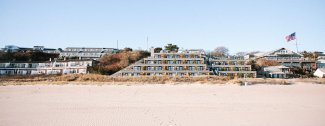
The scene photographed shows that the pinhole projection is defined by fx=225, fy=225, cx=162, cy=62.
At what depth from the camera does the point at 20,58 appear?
69.7m

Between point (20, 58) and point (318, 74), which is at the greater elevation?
point (20, 58)

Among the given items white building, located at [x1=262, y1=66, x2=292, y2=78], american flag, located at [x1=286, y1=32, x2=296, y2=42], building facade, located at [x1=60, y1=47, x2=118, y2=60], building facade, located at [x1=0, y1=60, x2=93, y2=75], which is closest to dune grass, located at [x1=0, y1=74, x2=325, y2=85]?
white building, located at [x1=262, y1=66, x2=292, y2=78]

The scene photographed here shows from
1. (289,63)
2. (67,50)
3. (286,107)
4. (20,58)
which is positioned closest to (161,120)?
(286,107)

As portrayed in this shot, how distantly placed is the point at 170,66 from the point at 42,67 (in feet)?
115

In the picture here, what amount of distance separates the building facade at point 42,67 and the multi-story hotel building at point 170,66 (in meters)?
14.3

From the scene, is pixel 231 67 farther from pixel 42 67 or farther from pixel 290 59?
pixel 42 67

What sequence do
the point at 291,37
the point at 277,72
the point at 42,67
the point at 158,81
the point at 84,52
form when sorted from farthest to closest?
the point at 84,52
the point at 42,67
the point at 291,37
the point at 277,72
the point at 158,81

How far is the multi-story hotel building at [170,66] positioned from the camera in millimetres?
50062

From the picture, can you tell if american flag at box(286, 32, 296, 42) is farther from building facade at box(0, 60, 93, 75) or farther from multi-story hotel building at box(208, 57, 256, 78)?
building facade at box(0, 60, 93, 75)

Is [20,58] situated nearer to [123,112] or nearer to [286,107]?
[123,112]

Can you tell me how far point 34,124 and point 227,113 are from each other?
949 cm

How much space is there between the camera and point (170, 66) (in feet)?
170

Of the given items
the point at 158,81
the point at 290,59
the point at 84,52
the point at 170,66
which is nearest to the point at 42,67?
the point at 84,52

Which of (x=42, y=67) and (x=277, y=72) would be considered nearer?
(x=277, y=72)
